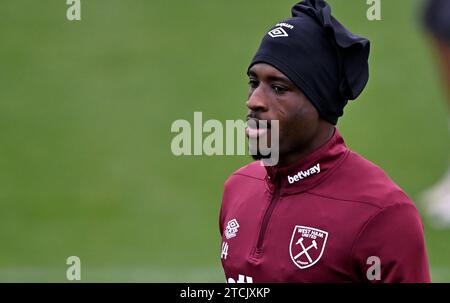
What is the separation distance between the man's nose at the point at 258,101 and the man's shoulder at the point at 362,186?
38 cm

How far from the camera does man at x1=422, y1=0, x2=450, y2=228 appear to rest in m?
11.1

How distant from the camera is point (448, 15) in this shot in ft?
36.1

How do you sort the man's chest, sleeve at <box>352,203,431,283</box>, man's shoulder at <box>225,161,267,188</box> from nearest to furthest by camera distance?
1. sleeve at <box>352,203,431,283</box>
2. the man's chest
3. man's shoulder at <box>225,161,267,188</box>

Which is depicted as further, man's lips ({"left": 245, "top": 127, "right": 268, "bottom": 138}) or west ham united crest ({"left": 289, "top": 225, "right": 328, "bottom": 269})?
man's lips ({"left": 245, "top": 127, "right": 268, "bottom": 138})

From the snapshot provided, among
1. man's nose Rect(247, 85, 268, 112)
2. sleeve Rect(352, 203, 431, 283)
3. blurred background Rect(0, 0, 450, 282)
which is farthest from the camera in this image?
blurred background Rect(0, 0, 450, 282)

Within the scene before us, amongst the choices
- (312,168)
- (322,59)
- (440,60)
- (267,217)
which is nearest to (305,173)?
(312,168)

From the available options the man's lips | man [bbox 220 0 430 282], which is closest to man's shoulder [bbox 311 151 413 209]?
man [bbox 220 0 430 282]

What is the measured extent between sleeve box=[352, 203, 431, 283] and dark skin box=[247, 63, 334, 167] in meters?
0.45

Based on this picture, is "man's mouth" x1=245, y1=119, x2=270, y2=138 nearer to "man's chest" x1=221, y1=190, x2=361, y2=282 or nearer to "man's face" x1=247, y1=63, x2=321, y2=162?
"man's face" x1=247, y1=63, x2=321, y2=162

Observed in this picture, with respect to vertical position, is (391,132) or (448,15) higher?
(448,15)

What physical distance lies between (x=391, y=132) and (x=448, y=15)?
180 cm

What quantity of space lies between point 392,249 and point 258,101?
0.77 metres
